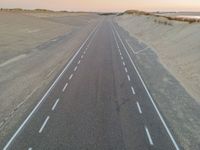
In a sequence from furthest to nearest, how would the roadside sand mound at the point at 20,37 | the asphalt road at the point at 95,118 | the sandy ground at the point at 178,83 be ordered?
the roadside sand mound at the point at 20,37, the sandy ground at the point at 178,83, the asphalt road at the point at 95,118

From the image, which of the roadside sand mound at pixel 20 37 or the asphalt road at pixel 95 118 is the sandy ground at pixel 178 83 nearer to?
the asphalt road at pixel 95 118

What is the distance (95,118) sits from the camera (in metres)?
12.3

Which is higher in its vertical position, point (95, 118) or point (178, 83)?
point (95, 118)

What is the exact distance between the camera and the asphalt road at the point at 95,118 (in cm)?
998

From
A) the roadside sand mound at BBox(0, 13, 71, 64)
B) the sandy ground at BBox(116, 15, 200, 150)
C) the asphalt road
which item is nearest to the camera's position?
the asphalt road

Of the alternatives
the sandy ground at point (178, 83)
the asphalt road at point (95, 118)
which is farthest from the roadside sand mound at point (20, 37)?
the sandy ground at point (178, 83)

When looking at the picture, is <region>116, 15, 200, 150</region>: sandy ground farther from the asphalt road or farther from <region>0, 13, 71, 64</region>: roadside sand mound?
<region>0, 13, 71, 64</region>: roadside sand mound

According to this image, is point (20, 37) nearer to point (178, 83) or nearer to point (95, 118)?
point (178, 83)

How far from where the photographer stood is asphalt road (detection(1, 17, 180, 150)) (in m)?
9.98

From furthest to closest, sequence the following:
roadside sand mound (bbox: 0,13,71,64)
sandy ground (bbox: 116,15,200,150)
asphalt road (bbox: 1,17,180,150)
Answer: roadside sand mound (bbox: 0,13,71,64)
sandy ground (bbox: 116,15,200,150)
asphalt road (bbox: 1,17,180,150)

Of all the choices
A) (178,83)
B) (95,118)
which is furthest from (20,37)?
(95,118)

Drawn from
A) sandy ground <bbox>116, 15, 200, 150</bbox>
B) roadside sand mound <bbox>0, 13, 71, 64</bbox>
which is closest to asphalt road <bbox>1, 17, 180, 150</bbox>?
sandy ground <bbox>116, 15, 200, 150</bbox>

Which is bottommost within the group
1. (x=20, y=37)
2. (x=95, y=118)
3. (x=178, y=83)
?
(x=20, y=37)

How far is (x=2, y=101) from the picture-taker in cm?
1484
